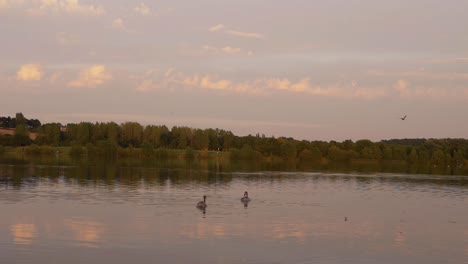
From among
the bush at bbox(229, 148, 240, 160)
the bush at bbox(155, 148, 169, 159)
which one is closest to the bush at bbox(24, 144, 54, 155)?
the bush at bbox(155, 148, 169, 159)

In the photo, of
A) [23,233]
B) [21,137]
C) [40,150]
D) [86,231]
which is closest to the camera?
[23,233]

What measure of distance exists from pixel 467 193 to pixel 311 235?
45.0 m

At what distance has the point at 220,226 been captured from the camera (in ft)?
127

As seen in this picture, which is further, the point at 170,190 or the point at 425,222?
the point at 170,190

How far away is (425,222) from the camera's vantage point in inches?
1770

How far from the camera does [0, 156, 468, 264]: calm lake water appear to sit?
29.7 meters

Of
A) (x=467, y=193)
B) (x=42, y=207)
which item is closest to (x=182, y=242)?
(x=42, y=207)

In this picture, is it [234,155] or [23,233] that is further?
[234,155]

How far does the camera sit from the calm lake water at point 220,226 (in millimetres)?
29734

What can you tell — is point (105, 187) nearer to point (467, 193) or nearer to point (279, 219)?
point (279, 219)

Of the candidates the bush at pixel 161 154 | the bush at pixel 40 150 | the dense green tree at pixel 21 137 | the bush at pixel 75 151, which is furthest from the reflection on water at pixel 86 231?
the dense green tree at pixel 21 137

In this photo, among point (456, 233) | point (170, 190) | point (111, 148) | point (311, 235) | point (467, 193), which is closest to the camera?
point (311, 235)

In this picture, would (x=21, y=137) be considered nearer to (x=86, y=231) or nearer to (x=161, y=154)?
(x=161, y=154)

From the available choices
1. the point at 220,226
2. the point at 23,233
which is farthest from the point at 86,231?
the point at 220,226
